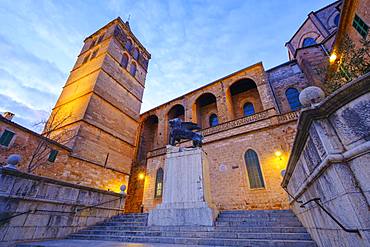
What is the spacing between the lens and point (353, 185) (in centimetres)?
192

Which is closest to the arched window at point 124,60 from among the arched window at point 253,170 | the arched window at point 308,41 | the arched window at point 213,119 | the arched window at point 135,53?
the arched window at point 135,53

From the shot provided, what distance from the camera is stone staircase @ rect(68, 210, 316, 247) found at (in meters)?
4.09

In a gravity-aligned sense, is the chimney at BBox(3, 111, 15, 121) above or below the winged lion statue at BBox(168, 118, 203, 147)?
above

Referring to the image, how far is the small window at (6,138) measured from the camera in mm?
8352

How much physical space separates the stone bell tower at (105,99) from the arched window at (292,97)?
15.2 m

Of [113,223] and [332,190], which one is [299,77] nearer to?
[332,190]

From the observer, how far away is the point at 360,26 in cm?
915

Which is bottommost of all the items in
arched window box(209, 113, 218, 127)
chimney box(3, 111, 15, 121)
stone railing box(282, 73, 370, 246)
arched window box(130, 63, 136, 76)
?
stone railing box(282, 73, 370, 246)

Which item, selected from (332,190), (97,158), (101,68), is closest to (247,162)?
(332,190)

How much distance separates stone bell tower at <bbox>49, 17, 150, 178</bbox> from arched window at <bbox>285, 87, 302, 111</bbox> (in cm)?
1523

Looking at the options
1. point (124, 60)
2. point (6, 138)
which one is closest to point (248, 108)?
point (124, 60)

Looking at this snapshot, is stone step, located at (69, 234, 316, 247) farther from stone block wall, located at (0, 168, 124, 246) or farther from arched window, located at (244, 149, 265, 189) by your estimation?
arched window, located at (244, 149, 265, 189)

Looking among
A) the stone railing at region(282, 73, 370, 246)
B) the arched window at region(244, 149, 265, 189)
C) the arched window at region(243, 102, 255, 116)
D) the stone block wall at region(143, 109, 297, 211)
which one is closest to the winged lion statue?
the stone railing at region(282, 73, 370, 246)

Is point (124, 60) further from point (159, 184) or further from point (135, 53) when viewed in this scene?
Result: point (159, 184)
